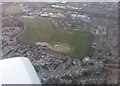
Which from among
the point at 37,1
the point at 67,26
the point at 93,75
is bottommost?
the point at 93,75

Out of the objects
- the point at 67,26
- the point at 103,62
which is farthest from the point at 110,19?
the point at 103,62

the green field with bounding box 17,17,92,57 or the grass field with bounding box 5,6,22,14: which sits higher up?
the grass field with bounding box 5,6,22,14

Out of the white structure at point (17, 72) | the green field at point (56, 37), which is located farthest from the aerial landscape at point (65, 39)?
the white structure at point (17, 72)

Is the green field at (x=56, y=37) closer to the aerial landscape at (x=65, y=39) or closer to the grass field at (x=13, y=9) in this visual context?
the aerial landscape at (x=65, y=39)

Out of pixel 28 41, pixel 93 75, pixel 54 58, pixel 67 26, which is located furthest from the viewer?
pixel 67 26

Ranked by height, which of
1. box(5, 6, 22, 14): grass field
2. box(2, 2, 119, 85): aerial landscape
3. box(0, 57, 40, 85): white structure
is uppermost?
box(0, 57, 40, 85): white structure

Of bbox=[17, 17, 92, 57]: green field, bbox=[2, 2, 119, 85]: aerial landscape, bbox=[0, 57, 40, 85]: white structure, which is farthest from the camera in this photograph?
bbox=[17, 17, 92, 57]: green field

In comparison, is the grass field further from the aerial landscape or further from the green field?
the green field

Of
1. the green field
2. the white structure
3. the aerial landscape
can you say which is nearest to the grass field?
the aerial landscape

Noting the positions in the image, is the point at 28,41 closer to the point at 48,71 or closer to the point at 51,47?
the point at 51,47
